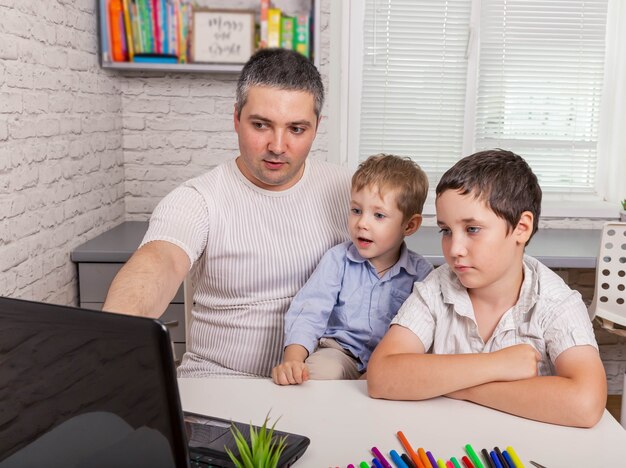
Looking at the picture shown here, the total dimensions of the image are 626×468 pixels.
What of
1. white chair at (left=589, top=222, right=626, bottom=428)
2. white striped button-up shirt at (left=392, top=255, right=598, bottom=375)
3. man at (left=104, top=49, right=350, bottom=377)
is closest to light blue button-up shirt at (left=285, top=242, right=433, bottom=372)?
man at (left=104, top=49, right=350, bottom=377)

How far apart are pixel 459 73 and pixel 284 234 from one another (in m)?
1.93

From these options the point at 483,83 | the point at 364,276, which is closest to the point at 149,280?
the point at 364,276

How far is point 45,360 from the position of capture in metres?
0.68

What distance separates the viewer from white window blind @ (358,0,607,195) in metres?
3.30

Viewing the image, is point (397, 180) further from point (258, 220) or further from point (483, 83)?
point (483, 83)

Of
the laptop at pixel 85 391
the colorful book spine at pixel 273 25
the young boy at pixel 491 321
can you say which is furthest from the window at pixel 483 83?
the laptop at pixel 85 391

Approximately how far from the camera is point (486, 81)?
3.37m

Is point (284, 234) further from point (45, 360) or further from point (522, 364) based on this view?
point (45, 360)

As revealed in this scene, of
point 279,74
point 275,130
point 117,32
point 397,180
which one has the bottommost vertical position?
point 397,180

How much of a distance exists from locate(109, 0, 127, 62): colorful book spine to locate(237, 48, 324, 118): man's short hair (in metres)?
1.47

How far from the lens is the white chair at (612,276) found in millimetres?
2447

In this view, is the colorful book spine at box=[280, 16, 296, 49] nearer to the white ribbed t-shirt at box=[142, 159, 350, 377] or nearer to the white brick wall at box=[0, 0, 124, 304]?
the white brick wall at box=[0, 0, 124, 304]

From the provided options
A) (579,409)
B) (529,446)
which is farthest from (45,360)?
(579,409)

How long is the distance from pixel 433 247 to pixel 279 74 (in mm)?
1364
